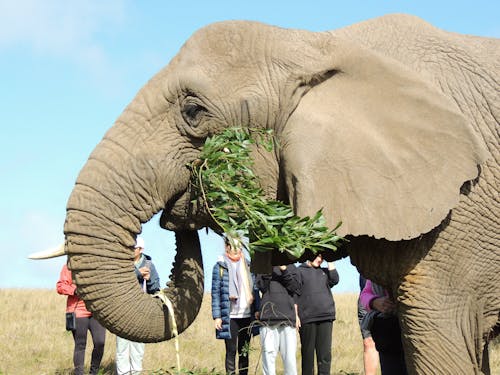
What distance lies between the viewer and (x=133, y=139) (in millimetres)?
5320

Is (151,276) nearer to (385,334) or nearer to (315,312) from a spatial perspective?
(315,312)

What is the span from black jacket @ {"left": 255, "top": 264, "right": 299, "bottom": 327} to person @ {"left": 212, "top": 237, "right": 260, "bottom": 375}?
0.48m

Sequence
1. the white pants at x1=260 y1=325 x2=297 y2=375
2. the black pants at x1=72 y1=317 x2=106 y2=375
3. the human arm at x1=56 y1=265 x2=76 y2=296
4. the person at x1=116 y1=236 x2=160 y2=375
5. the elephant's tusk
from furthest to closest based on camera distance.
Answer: the black pants at x1=72 y1=317 x2=106 y2=375 < the human arm at x1=56 y1=265 x2=76 y2=296 < the person at x1=116 y1=236 x2=160 y2=375 < the white pants at x1=260 y1=325 x2=297 y2=375 < the elephant's tusk

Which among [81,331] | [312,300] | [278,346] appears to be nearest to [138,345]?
[81,331]

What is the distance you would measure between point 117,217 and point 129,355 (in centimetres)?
695

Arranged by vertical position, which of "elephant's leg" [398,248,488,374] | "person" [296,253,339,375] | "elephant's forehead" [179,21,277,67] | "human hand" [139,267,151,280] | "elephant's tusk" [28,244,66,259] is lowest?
"elephant's leg" [398,248,488,374]

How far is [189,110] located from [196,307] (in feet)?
3.95

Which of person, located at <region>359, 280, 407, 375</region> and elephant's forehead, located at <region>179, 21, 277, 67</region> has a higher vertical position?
elephant's forehead, located at <region>179, 21, 277, 67</region>

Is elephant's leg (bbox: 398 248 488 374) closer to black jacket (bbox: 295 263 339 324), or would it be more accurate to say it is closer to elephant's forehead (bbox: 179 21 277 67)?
elephant's forehead (bbox: 179 21 277 67)

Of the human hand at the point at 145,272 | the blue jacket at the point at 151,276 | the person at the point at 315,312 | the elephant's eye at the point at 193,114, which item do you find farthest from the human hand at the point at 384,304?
the blue jacket at the point at 151,276

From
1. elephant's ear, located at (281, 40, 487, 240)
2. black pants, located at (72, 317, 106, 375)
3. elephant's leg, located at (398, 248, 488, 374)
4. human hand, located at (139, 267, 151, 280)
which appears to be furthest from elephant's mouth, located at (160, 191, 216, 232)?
black pants, located at (72, 317, 106, 375)

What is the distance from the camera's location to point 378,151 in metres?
5.30

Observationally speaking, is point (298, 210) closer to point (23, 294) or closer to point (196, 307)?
point (196, 307)

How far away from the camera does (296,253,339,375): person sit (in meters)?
11.9
